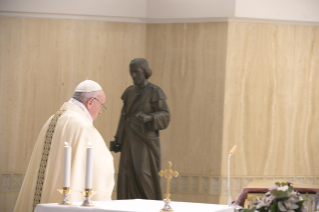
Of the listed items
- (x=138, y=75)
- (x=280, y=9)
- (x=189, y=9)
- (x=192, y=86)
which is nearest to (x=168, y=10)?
(x=189, y=9)

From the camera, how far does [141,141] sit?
6078 millimetres

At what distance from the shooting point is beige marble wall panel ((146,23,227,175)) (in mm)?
7461

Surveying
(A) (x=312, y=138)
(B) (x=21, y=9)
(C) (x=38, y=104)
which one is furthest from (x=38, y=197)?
(A) (x=312, y=138)

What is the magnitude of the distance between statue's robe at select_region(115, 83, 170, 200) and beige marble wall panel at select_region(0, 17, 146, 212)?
5.44ft

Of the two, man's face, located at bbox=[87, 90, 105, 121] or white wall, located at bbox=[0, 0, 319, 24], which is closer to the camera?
man's face, located at bbox=[87, 90, 105, 121]

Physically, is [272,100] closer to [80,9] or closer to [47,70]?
[80,9]

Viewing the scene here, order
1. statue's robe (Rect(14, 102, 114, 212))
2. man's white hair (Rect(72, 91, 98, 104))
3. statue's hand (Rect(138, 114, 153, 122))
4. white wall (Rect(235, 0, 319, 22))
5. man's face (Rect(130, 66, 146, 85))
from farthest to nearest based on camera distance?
white wall (Rect(235, 0, 319, 22)), man's face (Rect(130, 66, 146, 85)), statue's hand (Rect(138, 114, 153, 122)), man's white hair (Rect(72, 91, 98, 104)), statue's robe (Rect(14, 102, 114, 212))

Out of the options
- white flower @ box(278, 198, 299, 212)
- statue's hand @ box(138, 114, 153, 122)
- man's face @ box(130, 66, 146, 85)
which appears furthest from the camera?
man's face @ box(130, 66, 146, 85)

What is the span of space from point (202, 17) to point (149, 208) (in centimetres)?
507

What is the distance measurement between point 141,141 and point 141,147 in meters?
0.07

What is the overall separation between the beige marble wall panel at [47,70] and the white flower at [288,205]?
5.19 metres

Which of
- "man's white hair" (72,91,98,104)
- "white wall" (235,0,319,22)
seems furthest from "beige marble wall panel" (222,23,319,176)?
"man's white hair" (72,91,98,104)

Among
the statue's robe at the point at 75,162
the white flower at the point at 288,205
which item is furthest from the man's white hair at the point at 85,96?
the white flower at the point at 288,205

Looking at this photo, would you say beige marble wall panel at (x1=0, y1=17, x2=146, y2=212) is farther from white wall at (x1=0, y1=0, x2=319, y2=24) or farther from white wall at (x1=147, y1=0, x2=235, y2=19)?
white wall at (x1=147, y1=0, x2=235, y2=19)
